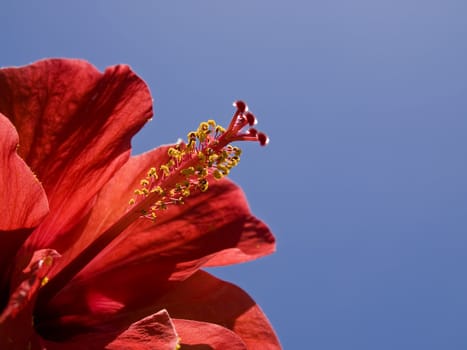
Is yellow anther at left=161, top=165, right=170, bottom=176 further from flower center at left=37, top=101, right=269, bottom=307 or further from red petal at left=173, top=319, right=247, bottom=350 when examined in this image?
red petal at left=173, top=319, right=247, bottom=350

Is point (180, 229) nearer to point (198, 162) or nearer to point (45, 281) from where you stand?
point (198, 162)

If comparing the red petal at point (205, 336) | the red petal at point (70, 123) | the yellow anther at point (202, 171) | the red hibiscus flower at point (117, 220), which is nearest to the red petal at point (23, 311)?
the red hibiscus flower at point (117, 220)

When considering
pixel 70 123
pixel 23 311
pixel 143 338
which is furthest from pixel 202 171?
pixel 23 311

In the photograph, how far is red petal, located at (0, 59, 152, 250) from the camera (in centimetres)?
183

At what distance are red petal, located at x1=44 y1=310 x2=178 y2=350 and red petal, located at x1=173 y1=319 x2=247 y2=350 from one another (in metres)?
0.18

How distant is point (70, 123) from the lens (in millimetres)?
1935

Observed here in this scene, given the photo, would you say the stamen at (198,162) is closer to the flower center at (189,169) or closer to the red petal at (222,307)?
the flower center at (189,169)

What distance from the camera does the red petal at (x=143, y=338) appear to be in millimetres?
Answer: 1642

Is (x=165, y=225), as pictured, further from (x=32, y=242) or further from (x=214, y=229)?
(x=32, y=242)

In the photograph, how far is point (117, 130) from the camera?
78.7 inches

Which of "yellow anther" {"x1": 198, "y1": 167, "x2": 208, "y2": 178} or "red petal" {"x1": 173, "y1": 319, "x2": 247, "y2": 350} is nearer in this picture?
"red petal" {"x1": 173, "y1": 319, "x2": 247, "y2": 350}

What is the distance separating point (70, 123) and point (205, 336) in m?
0.84

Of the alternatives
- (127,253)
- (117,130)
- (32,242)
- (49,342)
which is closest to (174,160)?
(117,130)

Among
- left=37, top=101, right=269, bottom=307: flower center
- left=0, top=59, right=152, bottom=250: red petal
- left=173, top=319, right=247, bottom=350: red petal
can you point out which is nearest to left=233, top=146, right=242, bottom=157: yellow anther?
left=37, top=101, right=269, bottom=307: flower center
